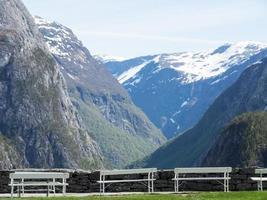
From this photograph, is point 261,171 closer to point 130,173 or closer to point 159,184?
point 159,184

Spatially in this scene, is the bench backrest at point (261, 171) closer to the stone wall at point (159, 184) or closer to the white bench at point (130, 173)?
the stone wall at point (159, 184)

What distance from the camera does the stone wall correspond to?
40.5 metres

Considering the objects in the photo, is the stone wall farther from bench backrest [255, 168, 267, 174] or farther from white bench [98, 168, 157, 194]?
bench backrest [255, 168, 267, 174]

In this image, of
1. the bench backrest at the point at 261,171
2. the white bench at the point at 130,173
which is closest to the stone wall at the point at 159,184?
the white bench at the point at 130,173

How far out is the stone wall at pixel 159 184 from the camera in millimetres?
40500

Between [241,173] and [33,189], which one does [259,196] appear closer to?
[241,173]

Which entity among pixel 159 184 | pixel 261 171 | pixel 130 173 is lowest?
pixel 159 184

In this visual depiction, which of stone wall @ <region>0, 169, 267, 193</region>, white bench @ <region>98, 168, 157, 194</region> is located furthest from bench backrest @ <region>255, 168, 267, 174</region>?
white bench @ <region>98, 168, 157, 194</region>

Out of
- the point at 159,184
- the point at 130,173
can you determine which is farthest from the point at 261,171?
the point at 130,173

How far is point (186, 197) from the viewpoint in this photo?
3133cm

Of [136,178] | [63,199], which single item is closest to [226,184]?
[136,178]

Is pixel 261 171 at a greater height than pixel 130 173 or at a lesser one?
greater

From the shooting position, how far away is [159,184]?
137 ft

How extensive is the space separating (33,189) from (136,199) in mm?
16476
